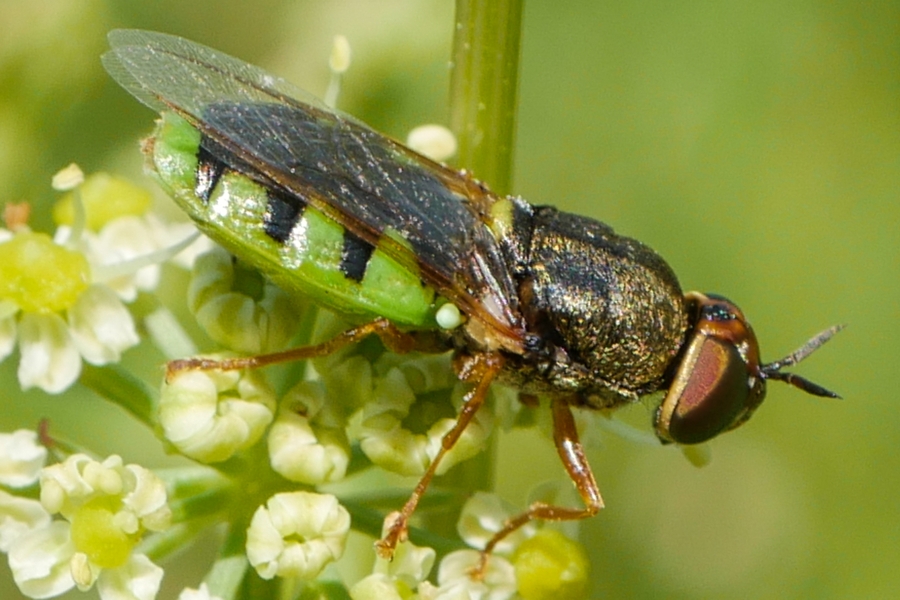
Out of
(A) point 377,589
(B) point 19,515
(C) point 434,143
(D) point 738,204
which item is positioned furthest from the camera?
(D) point 738,204

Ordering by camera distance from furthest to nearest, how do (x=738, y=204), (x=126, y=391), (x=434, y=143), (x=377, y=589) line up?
(x=738, y=204), (x=434, y=143), (x=126, y=391), (x=377, y=589)

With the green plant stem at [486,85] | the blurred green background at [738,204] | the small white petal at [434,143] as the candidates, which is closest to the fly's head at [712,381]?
the green plant stem at [486,85]

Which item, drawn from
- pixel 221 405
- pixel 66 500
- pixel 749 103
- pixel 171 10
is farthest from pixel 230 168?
pixel 749 103

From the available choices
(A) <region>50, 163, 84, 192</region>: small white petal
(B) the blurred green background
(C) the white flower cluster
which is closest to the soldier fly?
(A) <region>50, 163, 84, 192</region>: small white petal

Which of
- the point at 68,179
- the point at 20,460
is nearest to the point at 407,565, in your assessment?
the point at 20,460

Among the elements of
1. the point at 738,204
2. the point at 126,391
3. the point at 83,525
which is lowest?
the point at 83,525

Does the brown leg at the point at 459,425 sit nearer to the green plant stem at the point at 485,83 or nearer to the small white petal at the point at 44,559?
the green plant stem at the point at 485,83

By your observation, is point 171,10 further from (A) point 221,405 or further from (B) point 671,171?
(A) point 221,405

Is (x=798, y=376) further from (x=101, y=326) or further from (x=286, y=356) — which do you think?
(x=101, y=326)
